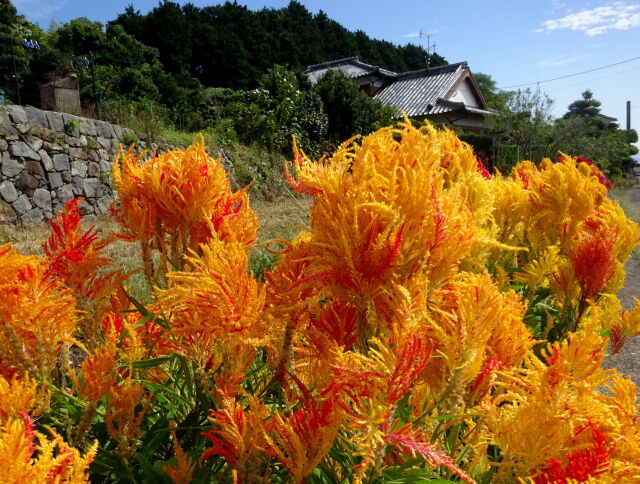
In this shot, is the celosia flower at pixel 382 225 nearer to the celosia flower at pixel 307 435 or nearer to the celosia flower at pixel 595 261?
the celosia flower at pixel 307 435

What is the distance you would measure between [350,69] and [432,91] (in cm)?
966

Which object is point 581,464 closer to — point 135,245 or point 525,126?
point 135,245

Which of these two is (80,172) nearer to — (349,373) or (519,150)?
(349,373)

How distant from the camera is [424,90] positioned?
35312mm

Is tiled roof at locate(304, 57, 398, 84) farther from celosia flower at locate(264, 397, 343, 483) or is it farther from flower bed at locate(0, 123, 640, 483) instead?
celosia flower at locate(264, 397, 343, 483)

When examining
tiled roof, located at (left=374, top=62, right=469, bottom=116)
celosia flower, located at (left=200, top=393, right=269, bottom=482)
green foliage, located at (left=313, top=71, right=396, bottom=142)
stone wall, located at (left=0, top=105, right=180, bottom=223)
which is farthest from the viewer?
tiled roof, located at (left=374, top=62, right=469, bottom=116)

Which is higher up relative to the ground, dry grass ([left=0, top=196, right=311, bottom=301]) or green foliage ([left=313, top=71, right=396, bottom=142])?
green foliage ([left=313, top=71, right=396, bottom=142])

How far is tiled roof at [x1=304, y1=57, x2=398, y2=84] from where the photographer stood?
3853 centimetres

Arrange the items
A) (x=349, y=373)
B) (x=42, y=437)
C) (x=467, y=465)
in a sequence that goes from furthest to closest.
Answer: (x=467, y=465)
(x=349, y=373)
(x=42, y=437)

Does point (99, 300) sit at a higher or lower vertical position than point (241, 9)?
lower

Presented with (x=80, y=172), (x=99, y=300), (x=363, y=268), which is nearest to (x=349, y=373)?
(x=363, y=268)

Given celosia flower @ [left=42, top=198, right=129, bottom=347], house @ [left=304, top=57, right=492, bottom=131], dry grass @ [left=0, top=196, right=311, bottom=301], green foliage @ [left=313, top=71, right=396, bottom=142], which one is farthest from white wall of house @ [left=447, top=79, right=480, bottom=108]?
celosia flower @ [left=42, top=198, right=129, bottom=347]

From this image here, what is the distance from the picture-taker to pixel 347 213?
32.4 inches

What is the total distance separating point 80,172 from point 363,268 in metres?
11.6
